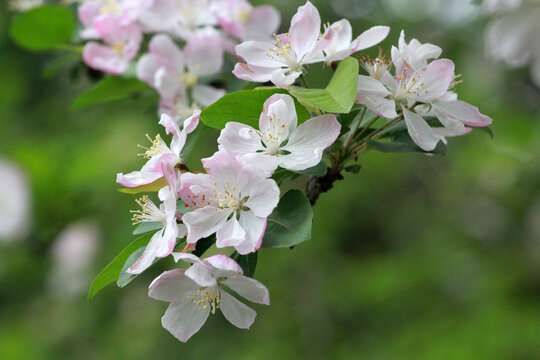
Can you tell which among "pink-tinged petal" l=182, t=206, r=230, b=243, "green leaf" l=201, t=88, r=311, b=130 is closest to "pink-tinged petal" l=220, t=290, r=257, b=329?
"pink-tinged petal" l=182, t=206, r=230, b=243

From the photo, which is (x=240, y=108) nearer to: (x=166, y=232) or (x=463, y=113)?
(x=166, y=232)

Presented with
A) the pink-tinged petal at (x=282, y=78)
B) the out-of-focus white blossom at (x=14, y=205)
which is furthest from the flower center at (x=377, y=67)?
the out-of-focus white blossom at (x=14, y=205)

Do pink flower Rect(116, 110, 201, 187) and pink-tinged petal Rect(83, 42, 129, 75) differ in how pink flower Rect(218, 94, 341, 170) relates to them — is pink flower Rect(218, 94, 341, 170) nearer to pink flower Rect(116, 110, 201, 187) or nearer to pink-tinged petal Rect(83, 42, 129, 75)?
pink flower Rect(116, 110, 201, 187)

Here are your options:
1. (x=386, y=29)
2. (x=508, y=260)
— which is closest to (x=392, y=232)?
(x=508, y=260)

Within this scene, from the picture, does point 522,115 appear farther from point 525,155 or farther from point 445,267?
point 445,267

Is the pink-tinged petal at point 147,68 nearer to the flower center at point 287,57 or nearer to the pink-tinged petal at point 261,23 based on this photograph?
the pink-tinged petal at point 261,23
